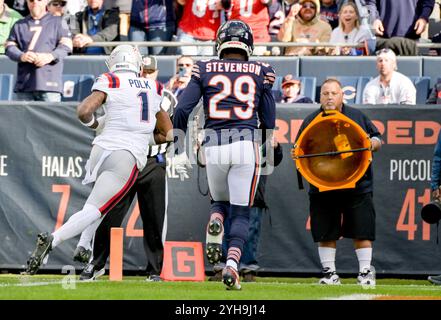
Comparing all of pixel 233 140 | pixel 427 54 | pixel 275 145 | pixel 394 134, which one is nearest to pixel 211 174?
pixel 233 140

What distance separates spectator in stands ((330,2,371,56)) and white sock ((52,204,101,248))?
6.01 metres

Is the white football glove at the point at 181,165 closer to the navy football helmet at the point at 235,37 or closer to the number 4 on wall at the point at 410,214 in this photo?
the number 4 on wall at the point at 410,214

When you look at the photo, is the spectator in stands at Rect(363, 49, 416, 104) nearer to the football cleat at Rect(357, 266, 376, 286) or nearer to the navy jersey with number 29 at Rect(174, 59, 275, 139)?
the football cleat at Rect(357, 266, 376, 286)

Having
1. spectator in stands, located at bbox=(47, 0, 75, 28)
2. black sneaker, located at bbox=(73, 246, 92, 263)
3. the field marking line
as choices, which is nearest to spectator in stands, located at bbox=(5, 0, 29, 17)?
spectator in stands, located at bbox=(47, 0, 75, 28)

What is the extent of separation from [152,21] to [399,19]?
304 centimetres

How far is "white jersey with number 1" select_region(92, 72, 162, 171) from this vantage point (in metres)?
8.42

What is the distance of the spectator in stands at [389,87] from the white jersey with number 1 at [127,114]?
398 centimetres

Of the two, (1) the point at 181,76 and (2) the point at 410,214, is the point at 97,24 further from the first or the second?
(2) the point at 410,214

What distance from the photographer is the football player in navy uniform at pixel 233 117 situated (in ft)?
26.6

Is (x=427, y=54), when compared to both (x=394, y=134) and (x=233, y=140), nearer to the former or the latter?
(x=394, y=134)

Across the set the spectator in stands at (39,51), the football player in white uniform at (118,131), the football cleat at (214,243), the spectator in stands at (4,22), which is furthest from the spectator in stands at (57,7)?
the football cleat at (214,243)

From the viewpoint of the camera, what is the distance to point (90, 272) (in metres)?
9.51

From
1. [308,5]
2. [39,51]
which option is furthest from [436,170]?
[39,51]
